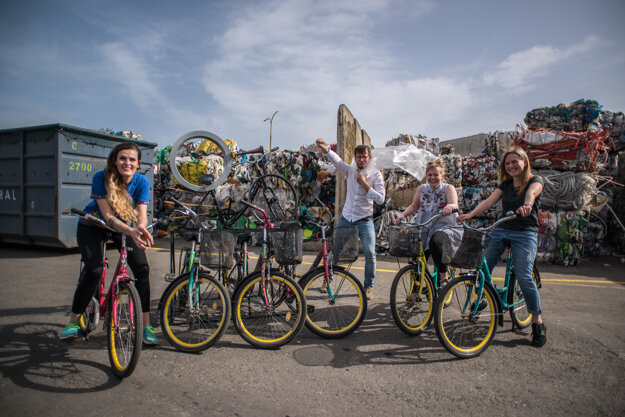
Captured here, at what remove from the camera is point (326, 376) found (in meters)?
2.78

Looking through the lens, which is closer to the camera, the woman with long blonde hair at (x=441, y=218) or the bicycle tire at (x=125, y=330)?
the bicycle tire at (x=125, y=330)

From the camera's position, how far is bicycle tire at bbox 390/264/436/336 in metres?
3.49

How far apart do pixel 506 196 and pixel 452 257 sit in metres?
0.91

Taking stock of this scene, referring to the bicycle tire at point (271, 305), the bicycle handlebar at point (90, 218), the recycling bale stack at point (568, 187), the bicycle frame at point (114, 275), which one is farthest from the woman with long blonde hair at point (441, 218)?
the recycling bale stack at point (568, 187)

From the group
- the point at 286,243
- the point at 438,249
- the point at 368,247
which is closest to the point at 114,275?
the point at 286,243

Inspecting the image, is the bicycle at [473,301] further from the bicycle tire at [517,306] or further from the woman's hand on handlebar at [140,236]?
the woman's hand on handlebar at [140,236]

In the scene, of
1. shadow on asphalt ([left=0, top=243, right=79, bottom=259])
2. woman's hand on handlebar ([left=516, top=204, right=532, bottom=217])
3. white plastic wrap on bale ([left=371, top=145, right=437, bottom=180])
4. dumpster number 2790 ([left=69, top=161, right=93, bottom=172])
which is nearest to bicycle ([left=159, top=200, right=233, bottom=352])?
woman's hand on handlebar ([left=516, top=204, right=532, bottom=217])

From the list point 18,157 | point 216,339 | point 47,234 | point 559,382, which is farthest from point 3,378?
point 18,157

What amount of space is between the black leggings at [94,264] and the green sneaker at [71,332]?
0.13m

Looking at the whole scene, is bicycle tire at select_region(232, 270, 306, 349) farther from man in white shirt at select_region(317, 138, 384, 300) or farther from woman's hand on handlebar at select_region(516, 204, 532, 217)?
woman's hand on handlebar at select_region(516, 204, 532, 217)

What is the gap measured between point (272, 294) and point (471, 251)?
6.29 feet

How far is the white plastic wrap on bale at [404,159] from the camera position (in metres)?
9.02

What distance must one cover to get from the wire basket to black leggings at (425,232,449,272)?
21cm

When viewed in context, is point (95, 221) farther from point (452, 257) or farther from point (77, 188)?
point (77, 188)
